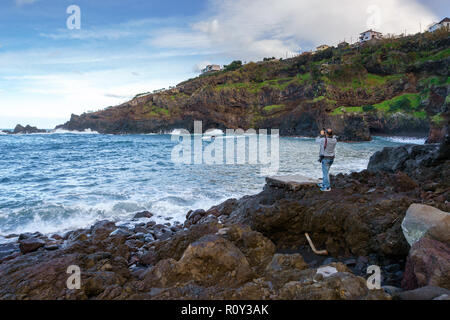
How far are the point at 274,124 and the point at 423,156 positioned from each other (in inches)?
2347

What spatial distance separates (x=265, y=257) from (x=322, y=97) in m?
62.0

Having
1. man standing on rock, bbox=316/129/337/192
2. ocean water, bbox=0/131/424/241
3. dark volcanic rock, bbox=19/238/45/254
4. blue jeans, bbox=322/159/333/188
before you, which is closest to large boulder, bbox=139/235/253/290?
blue jeans, bbox=322/159/333/188

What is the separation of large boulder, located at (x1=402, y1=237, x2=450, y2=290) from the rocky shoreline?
11 millimetres

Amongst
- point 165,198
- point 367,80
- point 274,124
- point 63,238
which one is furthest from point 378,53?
point 63,238

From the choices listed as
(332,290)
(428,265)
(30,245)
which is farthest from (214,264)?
(30,245)

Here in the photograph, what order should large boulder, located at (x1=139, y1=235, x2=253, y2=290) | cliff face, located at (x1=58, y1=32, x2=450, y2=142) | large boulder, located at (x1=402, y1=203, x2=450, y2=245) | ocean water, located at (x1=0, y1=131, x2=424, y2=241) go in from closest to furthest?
large boulder, located at (x1=139, y1=235, x2=253, y2=290) < large boulder, located at (x1=402, y1=203, x2=450, y2=245) < ocean water, located at (x1=0, y1=131, x2=424, y2=241) < cliff face, located at (x1=58, y1=32, x2=450, y2=142)

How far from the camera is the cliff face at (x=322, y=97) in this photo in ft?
164

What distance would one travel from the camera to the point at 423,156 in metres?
11.6

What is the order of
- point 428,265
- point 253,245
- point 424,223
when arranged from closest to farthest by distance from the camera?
point 428,265 < point 424,223 < point 253,245

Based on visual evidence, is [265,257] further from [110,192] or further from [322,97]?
[322,97]

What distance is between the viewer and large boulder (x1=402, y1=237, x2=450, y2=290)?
305cm

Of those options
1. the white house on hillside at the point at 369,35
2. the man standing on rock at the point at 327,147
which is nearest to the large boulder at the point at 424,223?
the man standing on rock at the point at 327,147

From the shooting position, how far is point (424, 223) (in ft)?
13.0

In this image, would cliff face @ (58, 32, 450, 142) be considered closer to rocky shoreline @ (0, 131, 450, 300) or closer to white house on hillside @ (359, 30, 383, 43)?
white house on hillside @ (359, 30, 383, 43)
